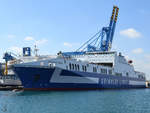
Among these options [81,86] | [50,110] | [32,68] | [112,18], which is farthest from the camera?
[112,18]

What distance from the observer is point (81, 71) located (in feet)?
150

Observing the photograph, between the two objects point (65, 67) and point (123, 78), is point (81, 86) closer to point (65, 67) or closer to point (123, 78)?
point (65, 67)

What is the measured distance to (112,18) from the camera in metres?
70.3

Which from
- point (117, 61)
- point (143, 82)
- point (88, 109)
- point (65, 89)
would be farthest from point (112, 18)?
point (88, 109)

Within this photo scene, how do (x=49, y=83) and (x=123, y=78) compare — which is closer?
(x=49, y=83)

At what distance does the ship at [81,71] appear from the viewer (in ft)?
A: 133

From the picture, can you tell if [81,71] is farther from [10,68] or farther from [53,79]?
[10,68]

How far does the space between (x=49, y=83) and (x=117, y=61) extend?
2537cm

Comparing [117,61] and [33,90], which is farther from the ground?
[117,61]

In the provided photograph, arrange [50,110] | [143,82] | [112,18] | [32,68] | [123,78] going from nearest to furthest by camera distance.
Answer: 1. [50,110]
2. [32,68]
3. [123,78]
4. [112,18]
5. [143,82]

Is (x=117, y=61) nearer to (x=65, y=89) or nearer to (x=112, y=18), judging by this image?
(x=112, y=18)

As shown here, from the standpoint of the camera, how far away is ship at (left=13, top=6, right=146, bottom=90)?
1599 inches

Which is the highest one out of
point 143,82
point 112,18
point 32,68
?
point 112,18

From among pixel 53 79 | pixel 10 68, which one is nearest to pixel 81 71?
pixel 53 79
